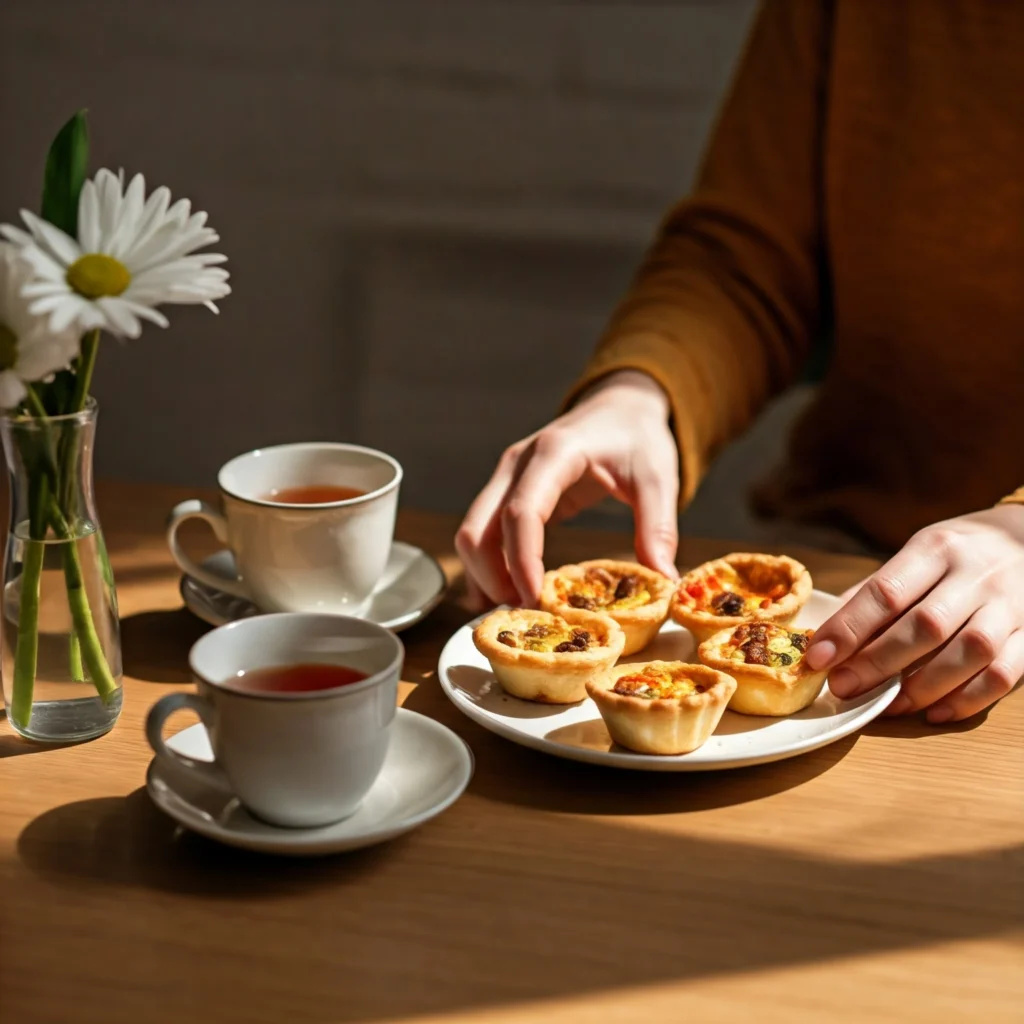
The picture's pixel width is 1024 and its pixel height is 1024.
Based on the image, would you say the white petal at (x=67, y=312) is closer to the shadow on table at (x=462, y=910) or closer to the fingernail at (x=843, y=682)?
the shadow on table at (x=462, y=910)

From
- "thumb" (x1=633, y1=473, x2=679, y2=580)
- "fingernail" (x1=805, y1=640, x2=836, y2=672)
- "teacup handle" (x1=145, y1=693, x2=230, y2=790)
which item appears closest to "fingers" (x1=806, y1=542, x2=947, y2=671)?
"fingernail" (x1=805, y1=640, x2=836, y2=672)

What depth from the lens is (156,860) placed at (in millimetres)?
835

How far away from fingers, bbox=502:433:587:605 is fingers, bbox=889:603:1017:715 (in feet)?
1.07

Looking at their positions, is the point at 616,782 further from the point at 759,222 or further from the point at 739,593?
the point at 759,222

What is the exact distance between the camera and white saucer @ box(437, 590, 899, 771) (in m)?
0.91

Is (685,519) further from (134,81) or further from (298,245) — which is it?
(134,81)

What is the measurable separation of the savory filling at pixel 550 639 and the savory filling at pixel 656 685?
57mm

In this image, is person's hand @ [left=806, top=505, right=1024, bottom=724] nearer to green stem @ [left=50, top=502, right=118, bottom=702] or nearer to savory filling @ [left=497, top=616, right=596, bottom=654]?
savory filling @ [left=497, top=616, right=596, bottom=654]

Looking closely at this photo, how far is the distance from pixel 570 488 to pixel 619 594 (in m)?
0.17

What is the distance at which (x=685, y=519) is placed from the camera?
2.88m

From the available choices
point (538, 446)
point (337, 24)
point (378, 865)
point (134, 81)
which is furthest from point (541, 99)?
point (378, 865)

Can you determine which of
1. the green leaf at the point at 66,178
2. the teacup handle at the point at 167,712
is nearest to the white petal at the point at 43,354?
the green leaf at the point at 66,178

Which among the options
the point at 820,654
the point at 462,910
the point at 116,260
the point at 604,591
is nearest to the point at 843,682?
the point at 820,654

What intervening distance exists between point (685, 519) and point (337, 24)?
1.24 metres
